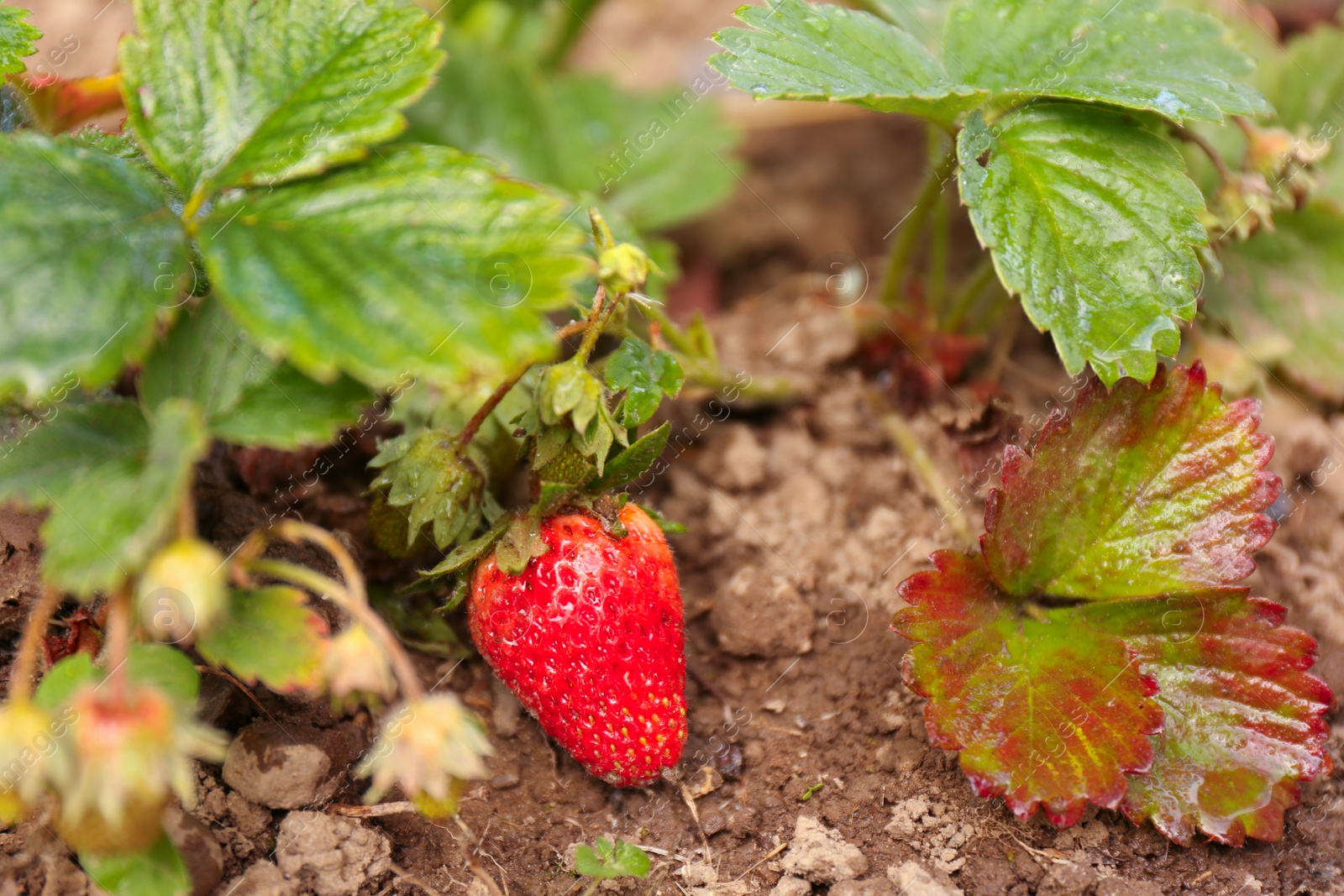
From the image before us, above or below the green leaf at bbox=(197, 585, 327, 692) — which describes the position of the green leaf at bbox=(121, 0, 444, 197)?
above

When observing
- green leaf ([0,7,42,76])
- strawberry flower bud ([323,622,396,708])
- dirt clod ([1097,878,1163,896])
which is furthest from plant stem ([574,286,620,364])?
dirt clod ([1097,878,1163,896])

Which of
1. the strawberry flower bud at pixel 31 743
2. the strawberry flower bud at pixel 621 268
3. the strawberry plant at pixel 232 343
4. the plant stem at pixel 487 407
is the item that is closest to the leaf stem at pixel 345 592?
the strawberry plant at pixel 232 343

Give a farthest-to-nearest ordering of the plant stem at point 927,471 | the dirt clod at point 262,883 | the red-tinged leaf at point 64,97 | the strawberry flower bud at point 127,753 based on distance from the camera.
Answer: the plant stem at point 927,471 < the red-tinged leaf at point 64,97 < the dirt clod at point 262,883 < the strawberry flower bud at point 127,753

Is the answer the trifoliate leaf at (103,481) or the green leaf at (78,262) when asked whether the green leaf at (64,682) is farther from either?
the green leaf at (78,262)

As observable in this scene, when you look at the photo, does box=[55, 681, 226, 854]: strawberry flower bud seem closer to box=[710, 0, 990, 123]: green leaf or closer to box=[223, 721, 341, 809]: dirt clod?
box=[223, 721, 341, 809]: dirt clod

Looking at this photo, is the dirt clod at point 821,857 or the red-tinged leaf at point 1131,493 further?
the red-tinged leaf at point 1131,493

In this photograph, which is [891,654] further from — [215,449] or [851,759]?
[215,449]

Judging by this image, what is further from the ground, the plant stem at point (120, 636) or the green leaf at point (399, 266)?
the green leaf at point (399, 266)
